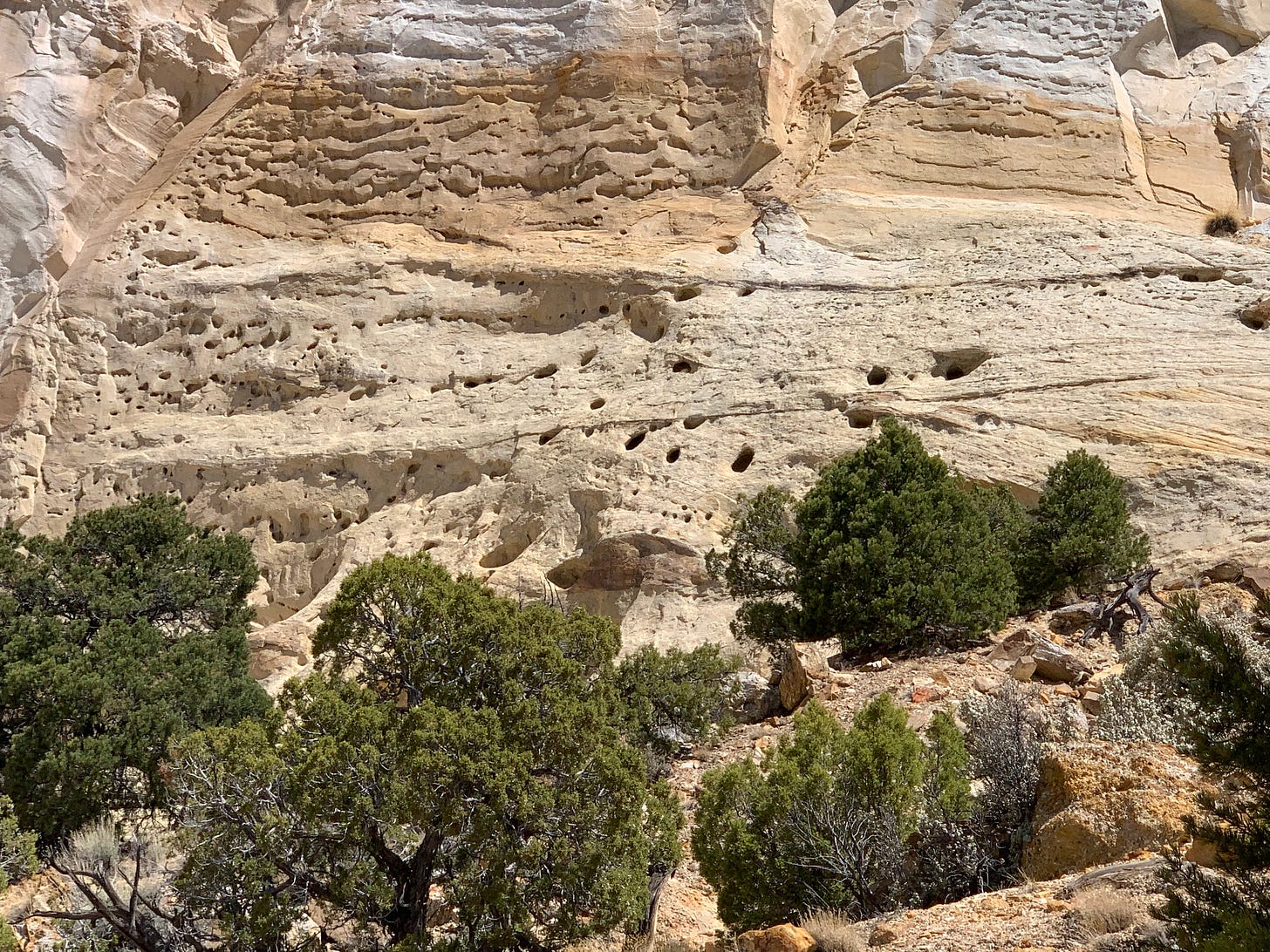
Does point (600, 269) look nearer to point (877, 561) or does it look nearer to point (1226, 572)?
point (877, 561)

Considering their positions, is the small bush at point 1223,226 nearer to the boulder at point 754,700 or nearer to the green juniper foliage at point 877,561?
the green juniper foliage at point 877,561

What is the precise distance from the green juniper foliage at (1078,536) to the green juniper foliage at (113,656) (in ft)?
28.6

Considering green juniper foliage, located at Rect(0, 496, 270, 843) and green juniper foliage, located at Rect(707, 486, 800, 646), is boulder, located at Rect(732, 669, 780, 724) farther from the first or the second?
green juniper foliage, located at Rect(0, 496, 270, 843)

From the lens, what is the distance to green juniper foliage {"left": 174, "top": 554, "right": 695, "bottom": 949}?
8727mm

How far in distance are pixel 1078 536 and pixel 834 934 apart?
9.79 m

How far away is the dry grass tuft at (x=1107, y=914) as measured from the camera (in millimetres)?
6281

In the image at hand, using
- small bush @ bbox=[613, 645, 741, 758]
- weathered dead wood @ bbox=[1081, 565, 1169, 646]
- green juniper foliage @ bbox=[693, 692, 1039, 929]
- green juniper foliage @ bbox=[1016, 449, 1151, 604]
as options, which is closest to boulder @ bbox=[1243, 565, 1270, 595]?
weathered dead wood @ bbox=[1081, 565, 1169, 646]

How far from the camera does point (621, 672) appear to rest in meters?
14.4

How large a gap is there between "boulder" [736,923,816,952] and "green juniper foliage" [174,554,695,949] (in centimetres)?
157

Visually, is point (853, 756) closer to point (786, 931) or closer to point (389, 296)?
point (786, 931)

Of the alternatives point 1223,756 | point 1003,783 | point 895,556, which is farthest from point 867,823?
point 895,556

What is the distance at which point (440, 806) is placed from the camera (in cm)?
876

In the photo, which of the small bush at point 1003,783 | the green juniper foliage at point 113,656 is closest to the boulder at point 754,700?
the small bush at point 1003,783

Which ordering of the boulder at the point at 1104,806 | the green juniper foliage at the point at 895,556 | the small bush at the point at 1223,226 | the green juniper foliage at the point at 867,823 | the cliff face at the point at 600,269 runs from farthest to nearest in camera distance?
the small bush at the point at 1223,226 → the cliff face at the point at 600,269 → the green juniper foliage at the point at 895,556 → the green juniper foliage at the point at 867,823 → the boulder at the point at 1104,806
